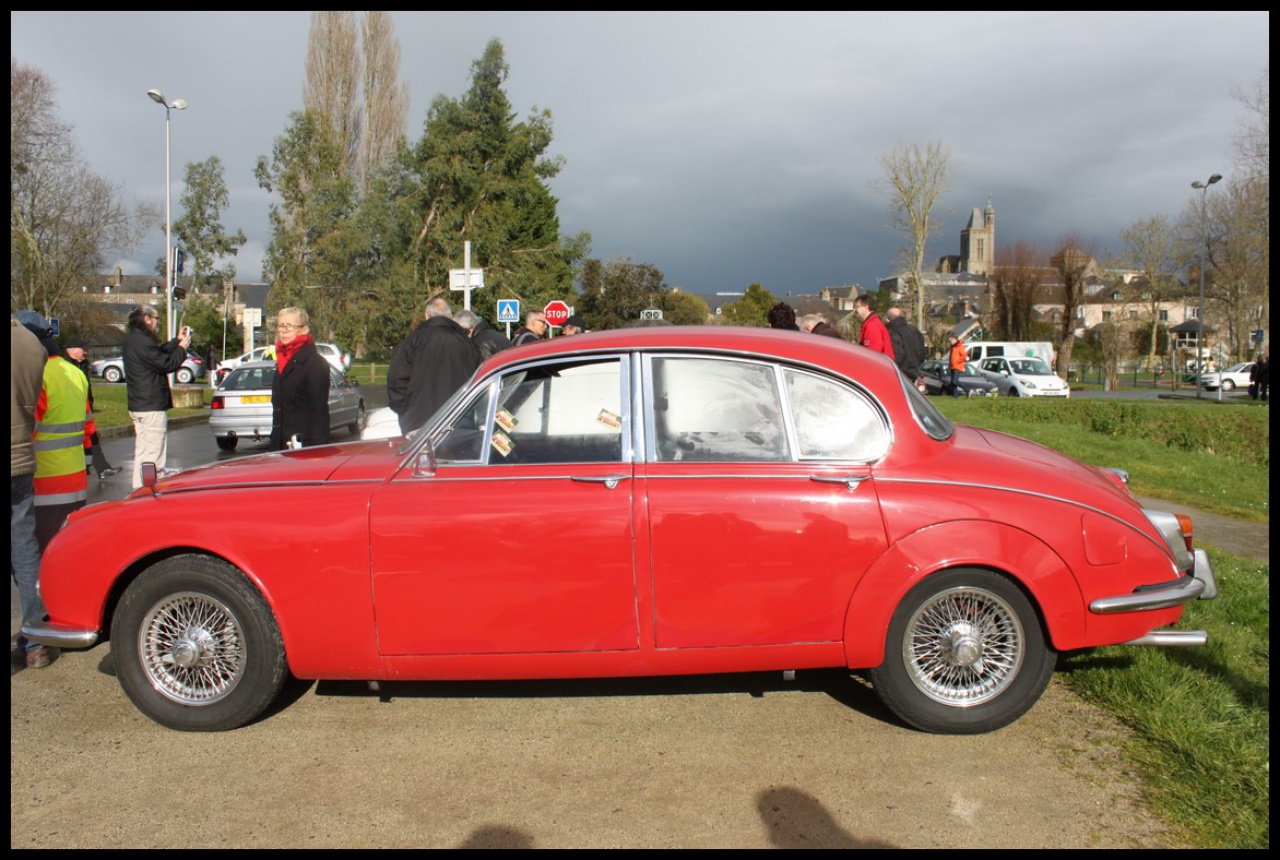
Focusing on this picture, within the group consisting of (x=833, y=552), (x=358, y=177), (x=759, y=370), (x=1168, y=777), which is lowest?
(x=1168, y=777)

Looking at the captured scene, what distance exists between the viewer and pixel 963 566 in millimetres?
3844

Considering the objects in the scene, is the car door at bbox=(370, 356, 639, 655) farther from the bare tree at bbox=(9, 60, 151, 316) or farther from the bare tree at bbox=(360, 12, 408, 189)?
the bare tree at bbox=(360, 12, 408, 189)

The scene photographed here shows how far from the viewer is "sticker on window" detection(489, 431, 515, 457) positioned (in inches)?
160

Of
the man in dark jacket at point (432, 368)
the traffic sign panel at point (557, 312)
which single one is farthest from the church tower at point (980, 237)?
the man in dark jacket at point (432, 368)

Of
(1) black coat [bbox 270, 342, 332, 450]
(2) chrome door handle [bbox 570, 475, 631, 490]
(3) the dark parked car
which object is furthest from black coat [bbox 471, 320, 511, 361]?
(3) the dark parked car

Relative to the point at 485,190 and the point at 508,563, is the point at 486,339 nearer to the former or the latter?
the point at 508,563

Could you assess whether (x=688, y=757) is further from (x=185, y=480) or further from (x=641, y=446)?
(x=185, y=480)

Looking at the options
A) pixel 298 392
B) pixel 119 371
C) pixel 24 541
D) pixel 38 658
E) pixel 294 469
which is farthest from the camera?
pixel 119 371

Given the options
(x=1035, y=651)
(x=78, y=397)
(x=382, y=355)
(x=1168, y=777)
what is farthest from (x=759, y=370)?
(x=382, y=355)

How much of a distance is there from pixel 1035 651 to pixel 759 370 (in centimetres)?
168

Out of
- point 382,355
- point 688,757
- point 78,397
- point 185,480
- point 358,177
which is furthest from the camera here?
point 358,177

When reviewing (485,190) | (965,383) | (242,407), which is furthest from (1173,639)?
(485,190)

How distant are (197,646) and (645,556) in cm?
202

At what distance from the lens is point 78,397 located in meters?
5.49
